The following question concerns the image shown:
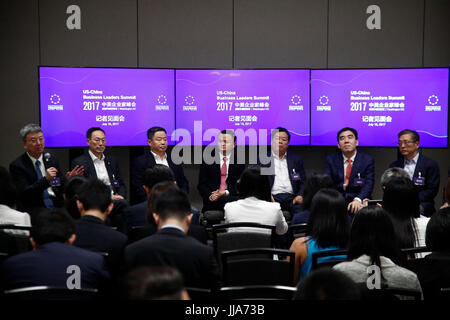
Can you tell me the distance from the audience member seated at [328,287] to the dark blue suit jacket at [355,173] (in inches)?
170

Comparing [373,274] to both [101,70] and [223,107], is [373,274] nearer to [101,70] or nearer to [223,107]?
[223,107]

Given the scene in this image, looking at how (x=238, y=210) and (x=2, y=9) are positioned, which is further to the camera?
(x=2, y=9)

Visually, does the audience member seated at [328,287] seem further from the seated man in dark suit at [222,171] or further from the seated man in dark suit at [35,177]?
the seated man in dark suit at [222,171]

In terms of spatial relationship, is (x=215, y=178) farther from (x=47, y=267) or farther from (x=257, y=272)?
(x=47, y=267)

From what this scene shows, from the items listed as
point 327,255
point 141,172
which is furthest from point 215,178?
point 327,255

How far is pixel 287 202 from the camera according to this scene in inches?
236

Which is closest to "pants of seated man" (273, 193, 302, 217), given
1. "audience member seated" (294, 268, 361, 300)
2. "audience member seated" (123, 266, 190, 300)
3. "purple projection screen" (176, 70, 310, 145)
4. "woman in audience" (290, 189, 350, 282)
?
"purple projection screen" (176, 70, 310, 145)

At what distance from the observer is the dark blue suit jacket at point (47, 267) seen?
2.42 metres

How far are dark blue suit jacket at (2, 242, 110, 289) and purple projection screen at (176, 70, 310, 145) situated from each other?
412 centimetres

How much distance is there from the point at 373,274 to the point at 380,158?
191 inches

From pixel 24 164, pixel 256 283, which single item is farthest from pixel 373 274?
pixel 24 164

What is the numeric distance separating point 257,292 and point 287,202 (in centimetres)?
367

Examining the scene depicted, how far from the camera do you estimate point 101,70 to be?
6.34m

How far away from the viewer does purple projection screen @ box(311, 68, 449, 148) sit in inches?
250
